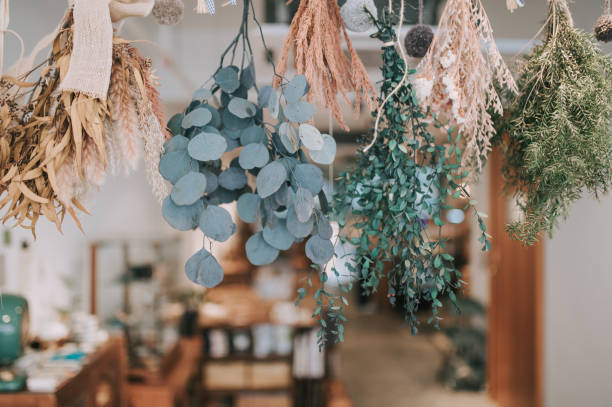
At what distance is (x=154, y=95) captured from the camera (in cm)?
91

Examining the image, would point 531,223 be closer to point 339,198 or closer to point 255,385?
point 339,198

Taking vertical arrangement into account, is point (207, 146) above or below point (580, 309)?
above

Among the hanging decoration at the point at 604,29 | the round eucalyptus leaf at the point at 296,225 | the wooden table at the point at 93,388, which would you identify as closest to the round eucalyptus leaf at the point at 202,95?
the round eucalyptus leaf at the point at 296,225

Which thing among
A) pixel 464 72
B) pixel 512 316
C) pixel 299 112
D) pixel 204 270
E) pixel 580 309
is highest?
pixel 464 72

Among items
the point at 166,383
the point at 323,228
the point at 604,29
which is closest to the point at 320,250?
the point at 323,228

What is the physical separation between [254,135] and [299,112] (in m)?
0.12

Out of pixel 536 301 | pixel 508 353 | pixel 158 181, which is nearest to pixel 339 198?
pixel 158 181

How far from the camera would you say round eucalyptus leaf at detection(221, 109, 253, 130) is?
948 millimetres

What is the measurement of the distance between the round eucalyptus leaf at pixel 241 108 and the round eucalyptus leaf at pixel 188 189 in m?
0.17

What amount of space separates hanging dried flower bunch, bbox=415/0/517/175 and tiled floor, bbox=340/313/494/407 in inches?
145

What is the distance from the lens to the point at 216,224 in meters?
0.84

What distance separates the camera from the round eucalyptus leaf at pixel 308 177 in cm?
85

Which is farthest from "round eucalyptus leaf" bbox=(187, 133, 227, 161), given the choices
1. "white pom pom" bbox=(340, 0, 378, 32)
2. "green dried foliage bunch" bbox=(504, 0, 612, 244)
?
"green dried foliage bunch" bbox=(504, 0, 612, 244)

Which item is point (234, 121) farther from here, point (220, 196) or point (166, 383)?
point (166, 383)
